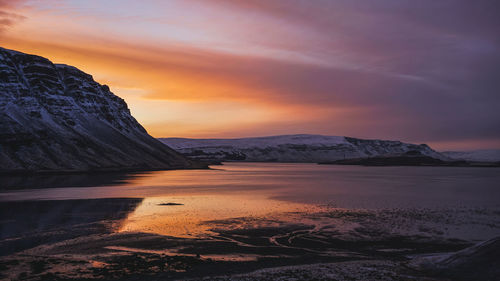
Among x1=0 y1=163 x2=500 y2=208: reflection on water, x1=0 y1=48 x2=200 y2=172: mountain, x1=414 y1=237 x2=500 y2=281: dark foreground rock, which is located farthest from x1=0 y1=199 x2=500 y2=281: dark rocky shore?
x1=0 y1=48 x2=200 y2=172: mountain

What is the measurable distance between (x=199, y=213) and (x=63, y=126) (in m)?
127

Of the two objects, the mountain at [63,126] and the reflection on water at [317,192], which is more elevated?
the mountain at [63,126]

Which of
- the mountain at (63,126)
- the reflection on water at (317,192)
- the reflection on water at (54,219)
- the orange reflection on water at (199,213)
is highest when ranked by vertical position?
the mountain at (63,126)

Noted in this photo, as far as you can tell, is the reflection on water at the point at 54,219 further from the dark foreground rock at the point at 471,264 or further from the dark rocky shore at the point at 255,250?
the dark foreground rock at the point at 471,264

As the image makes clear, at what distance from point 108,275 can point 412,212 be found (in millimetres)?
29486

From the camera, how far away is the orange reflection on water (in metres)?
27.6

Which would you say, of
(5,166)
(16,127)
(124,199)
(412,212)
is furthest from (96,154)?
(412,212)

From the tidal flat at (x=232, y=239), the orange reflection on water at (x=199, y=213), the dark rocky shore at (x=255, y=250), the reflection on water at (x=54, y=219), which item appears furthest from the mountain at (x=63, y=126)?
the dark rocky shore at (x=255, y=250)

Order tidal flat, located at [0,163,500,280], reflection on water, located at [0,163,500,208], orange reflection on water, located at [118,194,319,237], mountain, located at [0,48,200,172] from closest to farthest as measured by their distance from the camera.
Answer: tidal flat, located at [0,163,500,280] < orange reflection on water, located at [118,194,319,237] < reflection on water, located at [0,163,500,208] < mountain, located at [0,48,200,172]

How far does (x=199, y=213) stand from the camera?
35344mm

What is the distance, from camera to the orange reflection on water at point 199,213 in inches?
1088

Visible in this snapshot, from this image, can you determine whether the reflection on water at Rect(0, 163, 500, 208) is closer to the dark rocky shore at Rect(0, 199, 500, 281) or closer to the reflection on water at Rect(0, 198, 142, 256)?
the reflection on water at Rect(0, 198, 142, 256)

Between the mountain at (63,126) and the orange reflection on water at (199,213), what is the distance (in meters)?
79.7

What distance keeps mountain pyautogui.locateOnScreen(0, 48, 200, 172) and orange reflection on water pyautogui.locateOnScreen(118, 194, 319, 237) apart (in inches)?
3138
